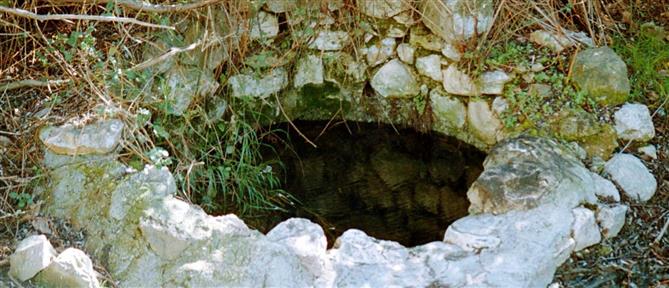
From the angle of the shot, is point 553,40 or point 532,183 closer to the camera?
point 532,183

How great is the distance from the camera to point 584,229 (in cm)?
317

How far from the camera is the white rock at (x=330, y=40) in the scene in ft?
13.6

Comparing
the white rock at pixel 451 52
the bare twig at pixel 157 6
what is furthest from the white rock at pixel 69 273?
the white rock at pixel 451 52

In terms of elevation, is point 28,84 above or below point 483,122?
above

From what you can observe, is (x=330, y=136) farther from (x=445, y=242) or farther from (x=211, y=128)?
(x=445, y=242)

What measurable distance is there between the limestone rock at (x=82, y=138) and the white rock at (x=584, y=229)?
1.77 meters

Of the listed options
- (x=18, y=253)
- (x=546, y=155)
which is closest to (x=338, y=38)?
(x=546, y=155)

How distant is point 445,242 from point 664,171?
1115 mm

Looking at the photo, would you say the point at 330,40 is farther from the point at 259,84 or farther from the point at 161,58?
the point at 161,58

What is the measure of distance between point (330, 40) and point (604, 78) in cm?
134

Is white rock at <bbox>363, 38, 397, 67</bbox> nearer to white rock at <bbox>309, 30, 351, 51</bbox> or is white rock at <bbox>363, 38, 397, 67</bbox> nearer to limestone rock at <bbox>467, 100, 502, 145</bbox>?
white rock at <bbox>309, 30, 351, 51</bbox>

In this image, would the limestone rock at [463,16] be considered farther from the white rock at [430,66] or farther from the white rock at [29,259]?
the white rock at [29,259]

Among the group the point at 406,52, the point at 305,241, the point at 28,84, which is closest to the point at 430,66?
the point at 406,52

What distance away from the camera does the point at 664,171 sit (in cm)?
353
